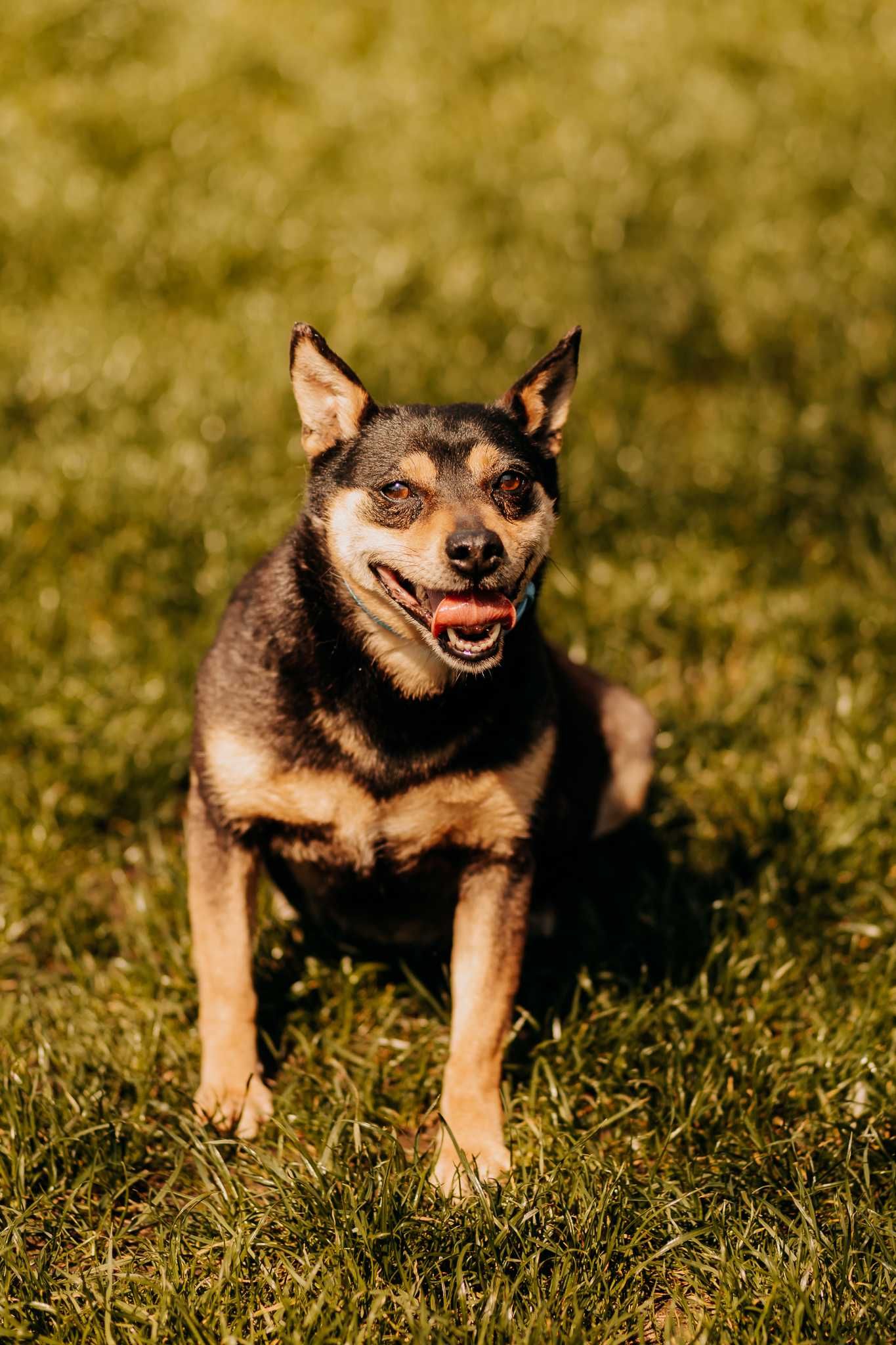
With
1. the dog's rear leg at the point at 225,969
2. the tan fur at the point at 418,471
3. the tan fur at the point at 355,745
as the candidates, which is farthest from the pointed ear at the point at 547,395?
the dog's rear leg at the point at 225,969

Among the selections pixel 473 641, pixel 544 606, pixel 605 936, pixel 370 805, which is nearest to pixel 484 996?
pixel 370 805

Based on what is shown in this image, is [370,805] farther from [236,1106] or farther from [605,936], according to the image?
[605,936]

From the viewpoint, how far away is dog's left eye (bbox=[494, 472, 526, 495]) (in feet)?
10.7

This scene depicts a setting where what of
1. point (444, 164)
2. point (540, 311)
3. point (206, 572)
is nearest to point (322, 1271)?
point (206, 572)

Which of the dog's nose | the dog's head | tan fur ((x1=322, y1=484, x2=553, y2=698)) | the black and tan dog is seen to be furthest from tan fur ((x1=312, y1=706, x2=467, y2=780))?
the dog's nose

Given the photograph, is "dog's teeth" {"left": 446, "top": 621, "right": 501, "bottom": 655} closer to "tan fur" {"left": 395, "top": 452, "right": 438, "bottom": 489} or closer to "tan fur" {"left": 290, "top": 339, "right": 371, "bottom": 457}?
"tan fur" {"left": 395, "top": 452, "right": 438, "bottom": 489}

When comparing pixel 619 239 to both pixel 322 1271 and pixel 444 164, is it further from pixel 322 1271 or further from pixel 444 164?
pixel 322 1271

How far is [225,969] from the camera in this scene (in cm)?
345

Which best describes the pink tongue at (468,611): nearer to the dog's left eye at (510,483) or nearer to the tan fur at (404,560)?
the tan fur at (404,560)

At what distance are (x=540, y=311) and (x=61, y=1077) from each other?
15.8 feet

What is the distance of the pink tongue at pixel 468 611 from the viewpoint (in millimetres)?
3057

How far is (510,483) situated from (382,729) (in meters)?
0.71

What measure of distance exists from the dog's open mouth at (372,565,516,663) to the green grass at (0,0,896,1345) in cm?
122

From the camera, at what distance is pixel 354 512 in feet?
10.6
